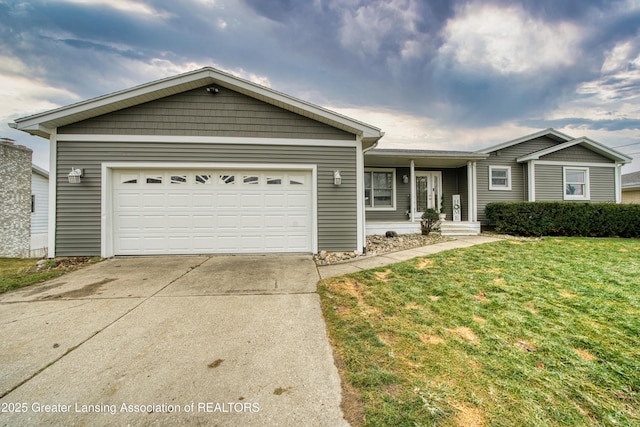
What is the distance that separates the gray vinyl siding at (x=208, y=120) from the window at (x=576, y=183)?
444 inches

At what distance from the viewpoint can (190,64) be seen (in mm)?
8633

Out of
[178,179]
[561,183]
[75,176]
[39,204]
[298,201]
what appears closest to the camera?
[75,176]

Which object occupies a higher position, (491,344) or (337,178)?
(337,178)

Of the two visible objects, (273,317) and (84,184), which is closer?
(273,317)

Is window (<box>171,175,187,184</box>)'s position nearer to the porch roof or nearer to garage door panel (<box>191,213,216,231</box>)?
garage door panel (<box>191,213,216,231</box>)

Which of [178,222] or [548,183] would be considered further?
[548,183]

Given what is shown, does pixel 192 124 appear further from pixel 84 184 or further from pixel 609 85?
pixel 609 85

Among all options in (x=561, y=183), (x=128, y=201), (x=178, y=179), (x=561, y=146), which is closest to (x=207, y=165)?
(x=178, y=179)

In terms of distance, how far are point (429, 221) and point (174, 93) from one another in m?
8.77

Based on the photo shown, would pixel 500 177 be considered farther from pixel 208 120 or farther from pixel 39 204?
pixel 39 204

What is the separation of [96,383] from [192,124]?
5.65 metres

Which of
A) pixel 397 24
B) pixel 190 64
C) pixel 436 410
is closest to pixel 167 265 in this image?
pixel 436 410

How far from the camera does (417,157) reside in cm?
966

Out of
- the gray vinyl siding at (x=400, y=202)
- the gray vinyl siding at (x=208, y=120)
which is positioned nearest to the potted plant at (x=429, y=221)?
the gray vinyl siding at (x=400, y=202)
